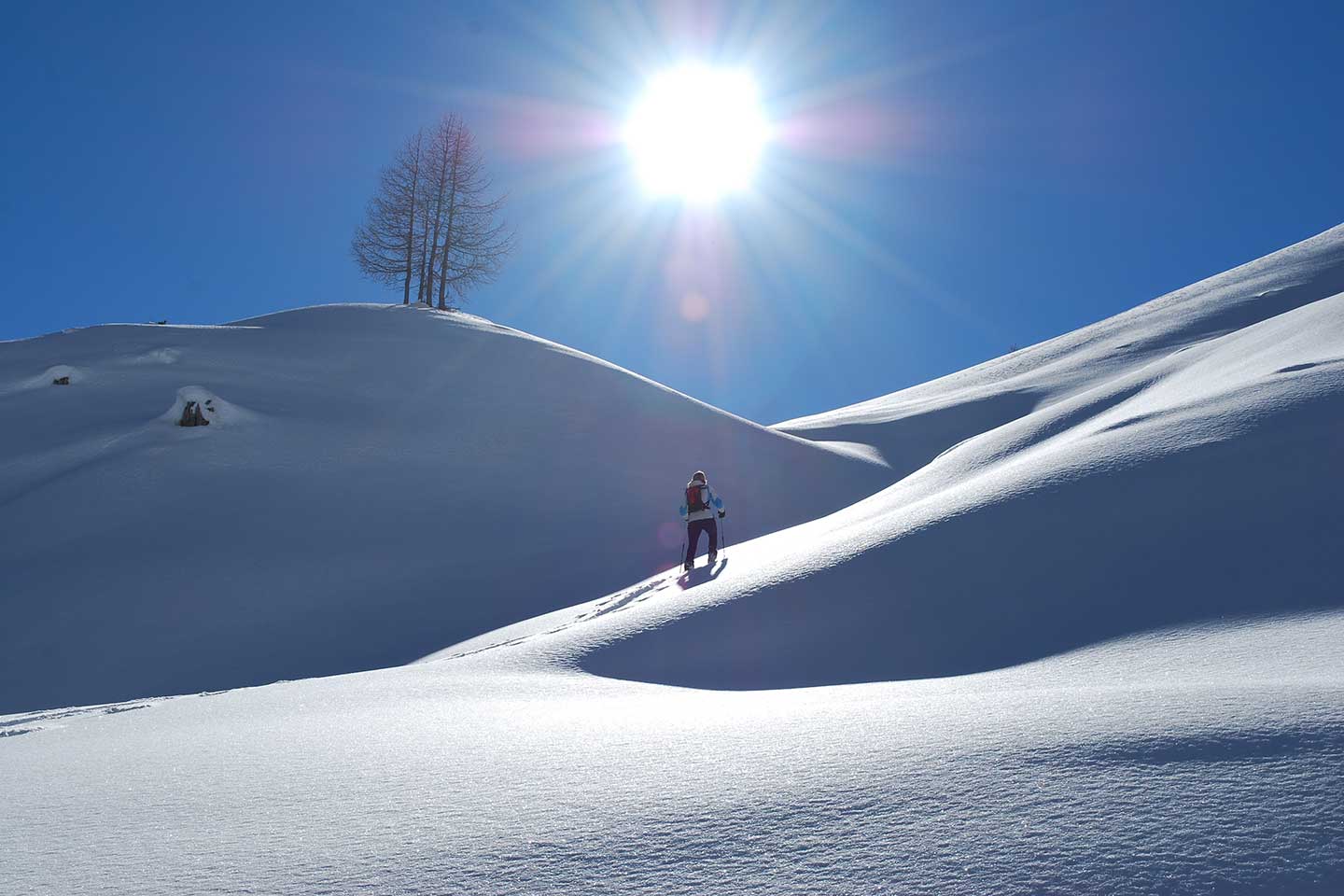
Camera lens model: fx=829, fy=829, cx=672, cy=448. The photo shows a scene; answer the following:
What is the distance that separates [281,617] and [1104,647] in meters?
11.7

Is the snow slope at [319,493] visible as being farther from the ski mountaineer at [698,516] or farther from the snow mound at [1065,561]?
the snow mound at [1065,561]

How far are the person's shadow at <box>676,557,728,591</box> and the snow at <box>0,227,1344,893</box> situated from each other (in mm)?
116

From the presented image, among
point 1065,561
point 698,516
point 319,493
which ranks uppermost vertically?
point 319,493

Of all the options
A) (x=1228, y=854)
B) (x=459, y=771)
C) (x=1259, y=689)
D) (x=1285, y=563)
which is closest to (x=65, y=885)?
(x=459, y=771)

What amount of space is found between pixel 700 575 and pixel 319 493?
901 centimetres

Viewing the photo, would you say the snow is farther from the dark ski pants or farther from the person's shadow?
the dark ski pants

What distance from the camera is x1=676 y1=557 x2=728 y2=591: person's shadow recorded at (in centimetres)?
1076

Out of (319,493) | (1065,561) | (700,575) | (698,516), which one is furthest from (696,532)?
(319,493)

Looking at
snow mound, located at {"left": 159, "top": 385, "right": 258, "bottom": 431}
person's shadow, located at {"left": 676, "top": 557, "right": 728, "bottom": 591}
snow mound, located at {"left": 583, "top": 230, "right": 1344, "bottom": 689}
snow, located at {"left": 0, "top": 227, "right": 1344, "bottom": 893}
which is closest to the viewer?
snow, located at {"left": 0, "top": 227, "right": 1344, "bottom": 893}

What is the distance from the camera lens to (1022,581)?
6.53 metres

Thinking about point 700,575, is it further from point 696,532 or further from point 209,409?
point 209,409

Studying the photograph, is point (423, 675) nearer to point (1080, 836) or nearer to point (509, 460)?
point (1080, 836)

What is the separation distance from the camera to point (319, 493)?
54.1ft

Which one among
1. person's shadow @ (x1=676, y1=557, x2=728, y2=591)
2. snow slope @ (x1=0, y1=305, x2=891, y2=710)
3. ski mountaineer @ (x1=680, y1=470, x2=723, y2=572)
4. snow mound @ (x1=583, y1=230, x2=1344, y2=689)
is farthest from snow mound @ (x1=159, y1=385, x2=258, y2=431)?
snow mound @ (x1=583, y1=230, x2=1344, y2=689)
